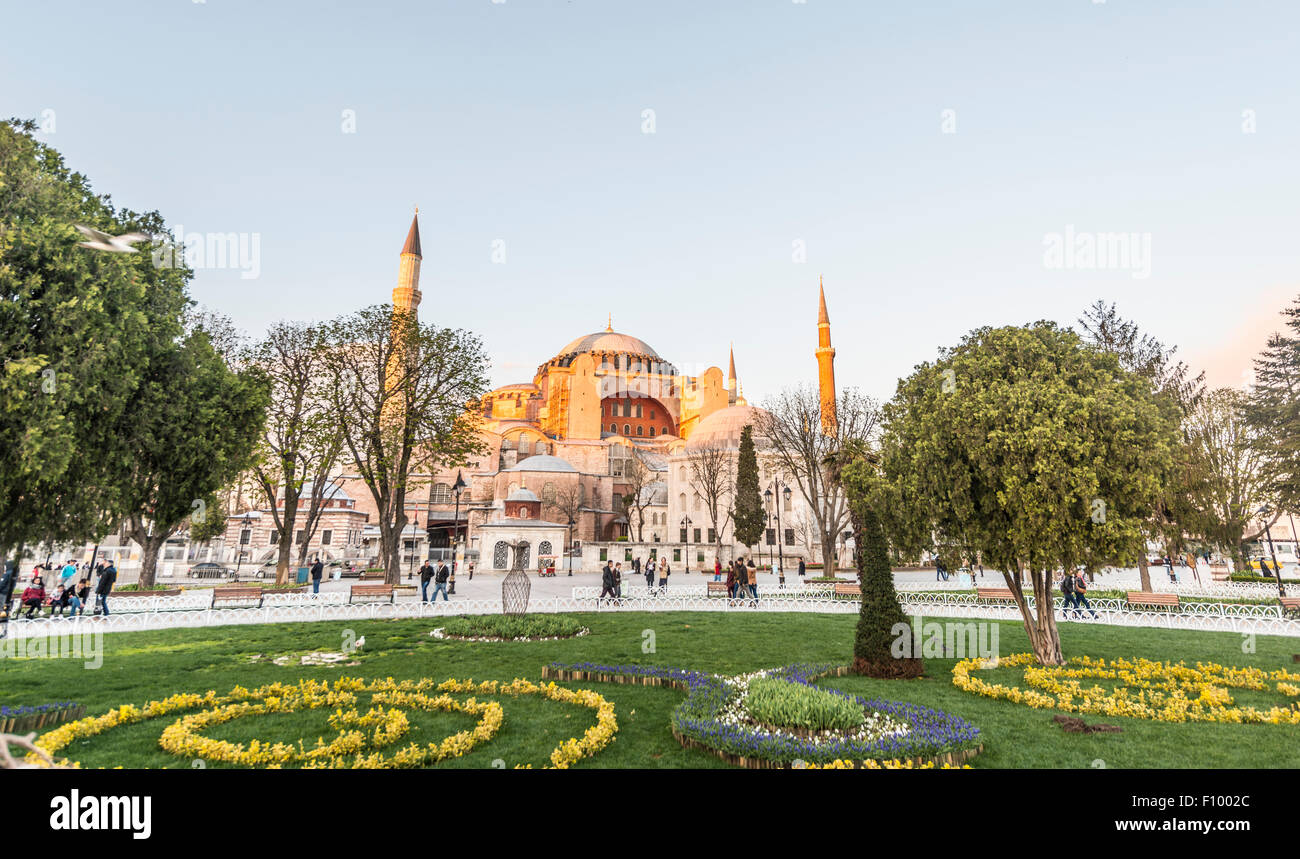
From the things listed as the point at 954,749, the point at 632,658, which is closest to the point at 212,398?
the point at 632,658

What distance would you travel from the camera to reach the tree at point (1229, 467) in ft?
71.5

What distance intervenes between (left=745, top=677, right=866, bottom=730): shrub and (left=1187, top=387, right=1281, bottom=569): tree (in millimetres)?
22398

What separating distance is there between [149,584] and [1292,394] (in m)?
42.0

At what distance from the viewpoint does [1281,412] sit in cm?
2186

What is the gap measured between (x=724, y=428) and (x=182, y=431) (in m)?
46.6

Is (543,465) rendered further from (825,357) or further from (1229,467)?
(1229,467)

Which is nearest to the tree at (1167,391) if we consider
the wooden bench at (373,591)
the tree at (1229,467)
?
the tree at (1229,467)

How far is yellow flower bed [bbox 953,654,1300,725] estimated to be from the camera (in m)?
6.94

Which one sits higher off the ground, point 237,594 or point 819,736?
point 819,736

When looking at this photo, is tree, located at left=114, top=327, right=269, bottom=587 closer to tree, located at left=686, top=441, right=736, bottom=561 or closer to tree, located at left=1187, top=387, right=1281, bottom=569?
tree, located at left=1187, top=387, right=1281, bottom=569

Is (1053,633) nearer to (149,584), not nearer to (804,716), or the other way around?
(804,716)

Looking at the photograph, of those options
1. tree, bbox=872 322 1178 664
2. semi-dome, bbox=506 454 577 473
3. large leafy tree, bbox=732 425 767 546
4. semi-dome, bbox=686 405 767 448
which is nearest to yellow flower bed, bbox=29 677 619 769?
tree, bbox=872 322 1178 664

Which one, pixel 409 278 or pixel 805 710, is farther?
pixel 409 278

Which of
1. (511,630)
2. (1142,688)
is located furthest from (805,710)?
(511,630)
